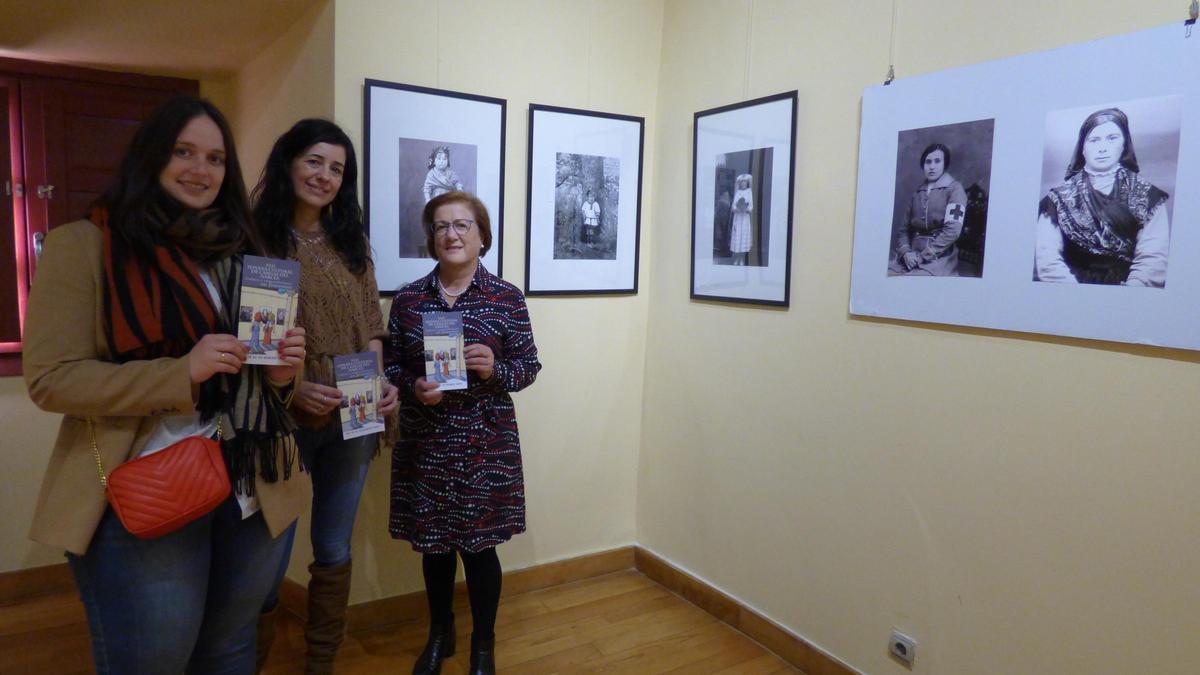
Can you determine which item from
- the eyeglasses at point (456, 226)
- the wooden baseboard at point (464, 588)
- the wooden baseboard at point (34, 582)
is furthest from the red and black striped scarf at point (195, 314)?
the wooden baseboard at point (34, 582)

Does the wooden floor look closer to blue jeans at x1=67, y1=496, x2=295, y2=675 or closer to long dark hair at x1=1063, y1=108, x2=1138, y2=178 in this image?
blue jeans at x1=67, y1=496, x2=295, y2=675

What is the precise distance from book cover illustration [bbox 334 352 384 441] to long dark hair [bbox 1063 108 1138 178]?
1786 mm

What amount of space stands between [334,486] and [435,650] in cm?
67

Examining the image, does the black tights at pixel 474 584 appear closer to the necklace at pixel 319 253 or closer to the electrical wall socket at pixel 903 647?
the necklace at pixel 319 253

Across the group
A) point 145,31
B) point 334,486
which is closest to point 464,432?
point 334,486

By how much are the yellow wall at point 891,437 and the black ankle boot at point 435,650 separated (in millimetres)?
1051

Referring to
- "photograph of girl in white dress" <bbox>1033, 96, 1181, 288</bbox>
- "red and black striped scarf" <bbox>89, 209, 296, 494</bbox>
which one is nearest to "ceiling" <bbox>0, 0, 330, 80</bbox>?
"red and black striped scarf" <bbox>89, 209, 296, 494</bbox>

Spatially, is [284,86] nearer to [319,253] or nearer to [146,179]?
[319,253]

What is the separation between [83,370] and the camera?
1236mm

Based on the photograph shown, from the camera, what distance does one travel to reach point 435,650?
236 cm

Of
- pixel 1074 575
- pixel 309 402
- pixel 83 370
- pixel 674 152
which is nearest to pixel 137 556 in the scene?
pixel 83 370

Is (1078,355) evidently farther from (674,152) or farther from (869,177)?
(674,152)

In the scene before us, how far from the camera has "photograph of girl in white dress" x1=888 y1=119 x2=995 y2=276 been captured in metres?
1.94

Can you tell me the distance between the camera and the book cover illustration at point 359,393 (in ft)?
6.15
